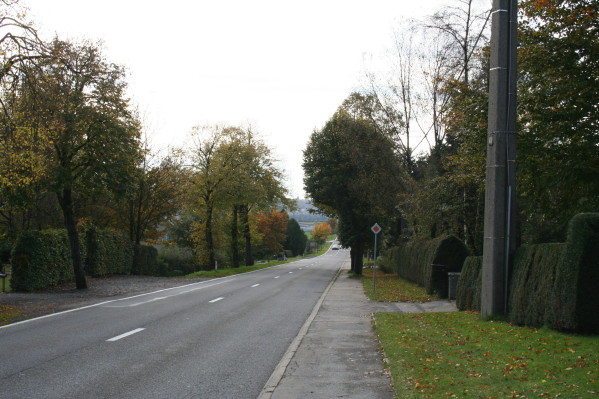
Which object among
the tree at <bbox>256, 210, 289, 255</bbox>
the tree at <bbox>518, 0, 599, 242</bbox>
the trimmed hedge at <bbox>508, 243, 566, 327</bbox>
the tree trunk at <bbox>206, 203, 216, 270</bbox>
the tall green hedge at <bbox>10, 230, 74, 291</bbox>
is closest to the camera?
the trimmed hedge at <bbox>508, 243, 566, 327</bbox>

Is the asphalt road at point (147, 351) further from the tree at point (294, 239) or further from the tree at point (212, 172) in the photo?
the tree at point (294, 239)

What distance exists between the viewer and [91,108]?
68.1ft

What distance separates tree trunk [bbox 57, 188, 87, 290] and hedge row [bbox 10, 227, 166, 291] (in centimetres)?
118

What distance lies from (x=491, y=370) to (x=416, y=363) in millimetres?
1192

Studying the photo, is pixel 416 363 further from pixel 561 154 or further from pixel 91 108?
pixel 91 108

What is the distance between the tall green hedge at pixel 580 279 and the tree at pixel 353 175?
27505mm

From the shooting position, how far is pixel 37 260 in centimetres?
2225

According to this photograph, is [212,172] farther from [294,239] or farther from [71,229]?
[294,239]

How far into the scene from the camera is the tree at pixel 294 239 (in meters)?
114

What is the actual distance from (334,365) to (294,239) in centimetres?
10855

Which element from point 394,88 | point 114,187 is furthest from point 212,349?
point 394,88

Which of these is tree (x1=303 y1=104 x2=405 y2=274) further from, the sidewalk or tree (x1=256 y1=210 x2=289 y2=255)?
tree (x1=256 y1=210 x2=289 y2=255)

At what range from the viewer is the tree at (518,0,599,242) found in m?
13.9

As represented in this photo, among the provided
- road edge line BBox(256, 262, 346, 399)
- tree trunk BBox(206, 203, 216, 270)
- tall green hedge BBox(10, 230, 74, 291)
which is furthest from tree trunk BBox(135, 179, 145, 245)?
road edge line BBox(256, 262, 346, 399)
